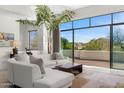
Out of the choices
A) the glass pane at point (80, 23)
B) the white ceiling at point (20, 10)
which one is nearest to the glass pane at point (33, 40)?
the white ceiling at point (20, 10)

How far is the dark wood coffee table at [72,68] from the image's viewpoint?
12.4ft

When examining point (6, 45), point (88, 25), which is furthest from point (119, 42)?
point (6, 45)

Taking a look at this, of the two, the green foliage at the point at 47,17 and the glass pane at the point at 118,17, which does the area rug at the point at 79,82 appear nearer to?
the green foliage at the point at 47,17

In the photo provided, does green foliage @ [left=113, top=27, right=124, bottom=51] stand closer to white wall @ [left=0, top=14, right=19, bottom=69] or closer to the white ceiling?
the white ceiling

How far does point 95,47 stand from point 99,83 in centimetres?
110

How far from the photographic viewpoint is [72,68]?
4.02m

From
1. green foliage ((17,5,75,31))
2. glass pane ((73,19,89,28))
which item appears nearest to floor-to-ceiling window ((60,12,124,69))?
glass pane ((73,19,89,28))

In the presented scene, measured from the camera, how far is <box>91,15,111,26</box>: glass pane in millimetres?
5148

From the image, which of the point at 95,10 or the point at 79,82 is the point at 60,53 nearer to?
the point at 79,82

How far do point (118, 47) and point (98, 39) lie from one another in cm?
92

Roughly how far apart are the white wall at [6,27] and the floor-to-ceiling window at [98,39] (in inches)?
74.3

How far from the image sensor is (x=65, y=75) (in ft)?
9.68

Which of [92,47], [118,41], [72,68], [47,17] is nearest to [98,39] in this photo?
[92,47]
